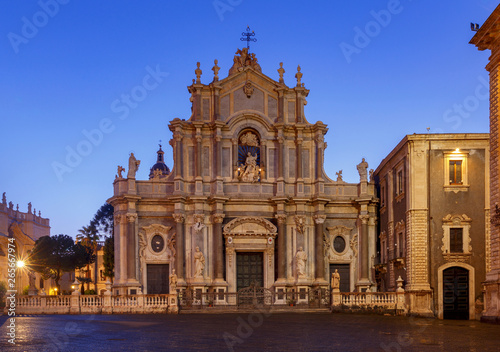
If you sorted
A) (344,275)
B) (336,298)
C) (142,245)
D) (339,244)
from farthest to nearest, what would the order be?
(339,244) < (344,275) < (142,245) < (336,298)

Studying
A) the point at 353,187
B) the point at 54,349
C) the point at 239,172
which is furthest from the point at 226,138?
the point at 54,349

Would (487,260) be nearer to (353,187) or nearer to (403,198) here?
(403,198)

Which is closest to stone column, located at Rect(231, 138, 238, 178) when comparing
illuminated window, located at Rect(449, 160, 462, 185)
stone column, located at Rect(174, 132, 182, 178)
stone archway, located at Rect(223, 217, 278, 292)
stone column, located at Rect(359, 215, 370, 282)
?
stone archway, located at Rect(223, 217, 278, 292)

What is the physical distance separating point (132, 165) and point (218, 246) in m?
7.48

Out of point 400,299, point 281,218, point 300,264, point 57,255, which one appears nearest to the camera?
point 400,299

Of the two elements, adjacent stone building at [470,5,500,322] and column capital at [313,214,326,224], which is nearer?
adjacent stone building at [470,5,500,322]

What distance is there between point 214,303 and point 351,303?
26.7 feet

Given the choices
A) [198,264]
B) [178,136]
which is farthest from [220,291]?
[178,136]

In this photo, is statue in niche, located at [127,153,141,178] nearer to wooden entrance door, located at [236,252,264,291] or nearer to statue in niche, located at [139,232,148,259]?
statue in niche, located at [139,232,148,259]

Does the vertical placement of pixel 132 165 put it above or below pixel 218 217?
above

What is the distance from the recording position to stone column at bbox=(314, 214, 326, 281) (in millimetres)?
40469

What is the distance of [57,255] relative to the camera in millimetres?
62250

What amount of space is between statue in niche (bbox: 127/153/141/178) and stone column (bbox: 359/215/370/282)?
14.7 m

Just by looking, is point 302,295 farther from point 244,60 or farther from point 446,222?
point 244,60
